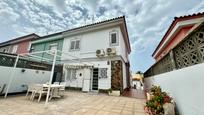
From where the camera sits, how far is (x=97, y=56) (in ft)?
30.2

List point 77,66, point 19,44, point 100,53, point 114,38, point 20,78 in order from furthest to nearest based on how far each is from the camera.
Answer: point 19,44 → point 77,66 → point 100,53 → point 114,38 → point 20,78

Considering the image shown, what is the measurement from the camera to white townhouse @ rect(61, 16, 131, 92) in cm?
849

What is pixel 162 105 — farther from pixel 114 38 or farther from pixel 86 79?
pixel 86 79

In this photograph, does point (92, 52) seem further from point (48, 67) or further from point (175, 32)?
point (175, 32)

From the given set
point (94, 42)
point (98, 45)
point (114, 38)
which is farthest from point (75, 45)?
point (114, 38)

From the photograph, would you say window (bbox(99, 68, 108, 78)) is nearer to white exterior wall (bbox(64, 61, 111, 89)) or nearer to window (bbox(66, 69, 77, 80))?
white exterior wall (bbox(64, 61, 111, 89))

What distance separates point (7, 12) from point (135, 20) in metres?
11.8

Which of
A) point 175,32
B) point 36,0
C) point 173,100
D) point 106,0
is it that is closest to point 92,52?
point 106,0

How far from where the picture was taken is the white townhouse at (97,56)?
8.49 meters

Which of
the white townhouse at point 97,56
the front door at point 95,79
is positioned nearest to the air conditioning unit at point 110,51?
the white townhouse at point 97,56

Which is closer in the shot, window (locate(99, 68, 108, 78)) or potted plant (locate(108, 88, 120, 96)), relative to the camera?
potted plant (locate(108, 88, 120, 96))

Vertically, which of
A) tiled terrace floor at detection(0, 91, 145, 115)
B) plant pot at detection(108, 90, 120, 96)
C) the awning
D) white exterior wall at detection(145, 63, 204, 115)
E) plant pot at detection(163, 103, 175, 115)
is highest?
the awning

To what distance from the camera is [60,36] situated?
11.9 meters

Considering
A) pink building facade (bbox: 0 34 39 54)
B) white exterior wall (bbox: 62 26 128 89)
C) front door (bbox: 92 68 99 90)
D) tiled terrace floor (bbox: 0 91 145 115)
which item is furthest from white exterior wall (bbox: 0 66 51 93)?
pink building facade (bbox: 0 34 39 54)
